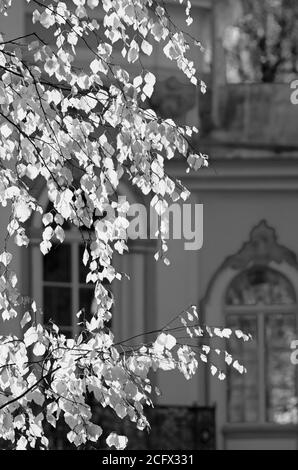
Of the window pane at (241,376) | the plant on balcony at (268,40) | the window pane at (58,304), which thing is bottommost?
the window pane at (241,376)

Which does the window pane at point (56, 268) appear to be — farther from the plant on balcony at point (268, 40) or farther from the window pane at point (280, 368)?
the plant on balcony at point (268, 40)

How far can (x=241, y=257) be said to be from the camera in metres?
21.5

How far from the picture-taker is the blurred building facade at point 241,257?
21047 millimetres

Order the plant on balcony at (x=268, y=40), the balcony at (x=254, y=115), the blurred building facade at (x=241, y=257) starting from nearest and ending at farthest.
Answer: the blurred building facade at (x=241, y=257) < the balcony at (x=254, y=115) < the plant on balcony at (x=268, y=40)

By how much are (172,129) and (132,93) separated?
12.0 inches

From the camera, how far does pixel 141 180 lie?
10336 mm

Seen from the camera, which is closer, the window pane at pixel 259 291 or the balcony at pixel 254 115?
the window pane at pixel 259 291

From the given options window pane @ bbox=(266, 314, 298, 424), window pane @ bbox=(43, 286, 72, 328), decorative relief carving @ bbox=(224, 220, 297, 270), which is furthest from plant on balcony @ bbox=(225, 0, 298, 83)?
window pane @ bbox=(43, 286, 72, 328)

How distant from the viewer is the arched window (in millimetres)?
21438

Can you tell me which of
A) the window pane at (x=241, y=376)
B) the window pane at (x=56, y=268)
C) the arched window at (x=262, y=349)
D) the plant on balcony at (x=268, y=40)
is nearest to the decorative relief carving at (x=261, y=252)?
the arched window at (x=262, y=349)

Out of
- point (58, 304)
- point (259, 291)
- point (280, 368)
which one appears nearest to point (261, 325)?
point (259, 291)
